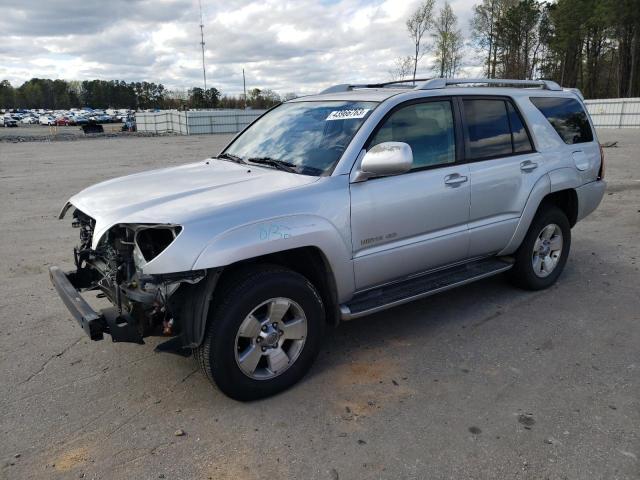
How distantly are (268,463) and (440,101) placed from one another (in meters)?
2.91

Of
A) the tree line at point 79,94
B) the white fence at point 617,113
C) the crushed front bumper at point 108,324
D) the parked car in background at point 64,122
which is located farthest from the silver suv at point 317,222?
the tree line at point 79,94

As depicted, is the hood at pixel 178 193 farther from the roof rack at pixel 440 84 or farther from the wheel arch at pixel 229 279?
the roof rack at pixel 440 84

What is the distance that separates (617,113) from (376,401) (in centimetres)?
4276

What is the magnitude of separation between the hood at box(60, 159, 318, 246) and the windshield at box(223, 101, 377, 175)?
0.16 meters

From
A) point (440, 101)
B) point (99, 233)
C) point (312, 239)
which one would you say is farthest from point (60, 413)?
point (440, 101)

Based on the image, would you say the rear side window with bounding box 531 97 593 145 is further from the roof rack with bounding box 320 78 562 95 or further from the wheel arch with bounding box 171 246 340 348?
the wheel arch with bounding box 171 246 340 348

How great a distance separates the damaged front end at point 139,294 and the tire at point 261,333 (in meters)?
0.19

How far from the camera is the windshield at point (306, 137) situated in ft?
12.2

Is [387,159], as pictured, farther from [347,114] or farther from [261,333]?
[261,333]

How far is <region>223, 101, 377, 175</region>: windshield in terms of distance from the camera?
146 inches

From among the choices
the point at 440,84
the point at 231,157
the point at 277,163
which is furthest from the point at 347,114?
the point at 231,157

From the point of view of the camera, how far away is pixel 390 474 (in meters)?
2.67

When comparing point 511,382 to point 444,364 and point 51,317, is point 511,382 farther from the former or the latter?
point 51,317

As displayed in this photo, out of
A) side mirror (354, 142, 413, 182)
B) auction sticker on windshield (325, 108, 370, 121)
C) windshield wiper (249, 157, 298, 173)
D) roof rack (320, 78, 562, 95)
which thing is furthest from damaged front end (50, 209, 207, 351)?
roof rack (320, 78, 562, 95)
